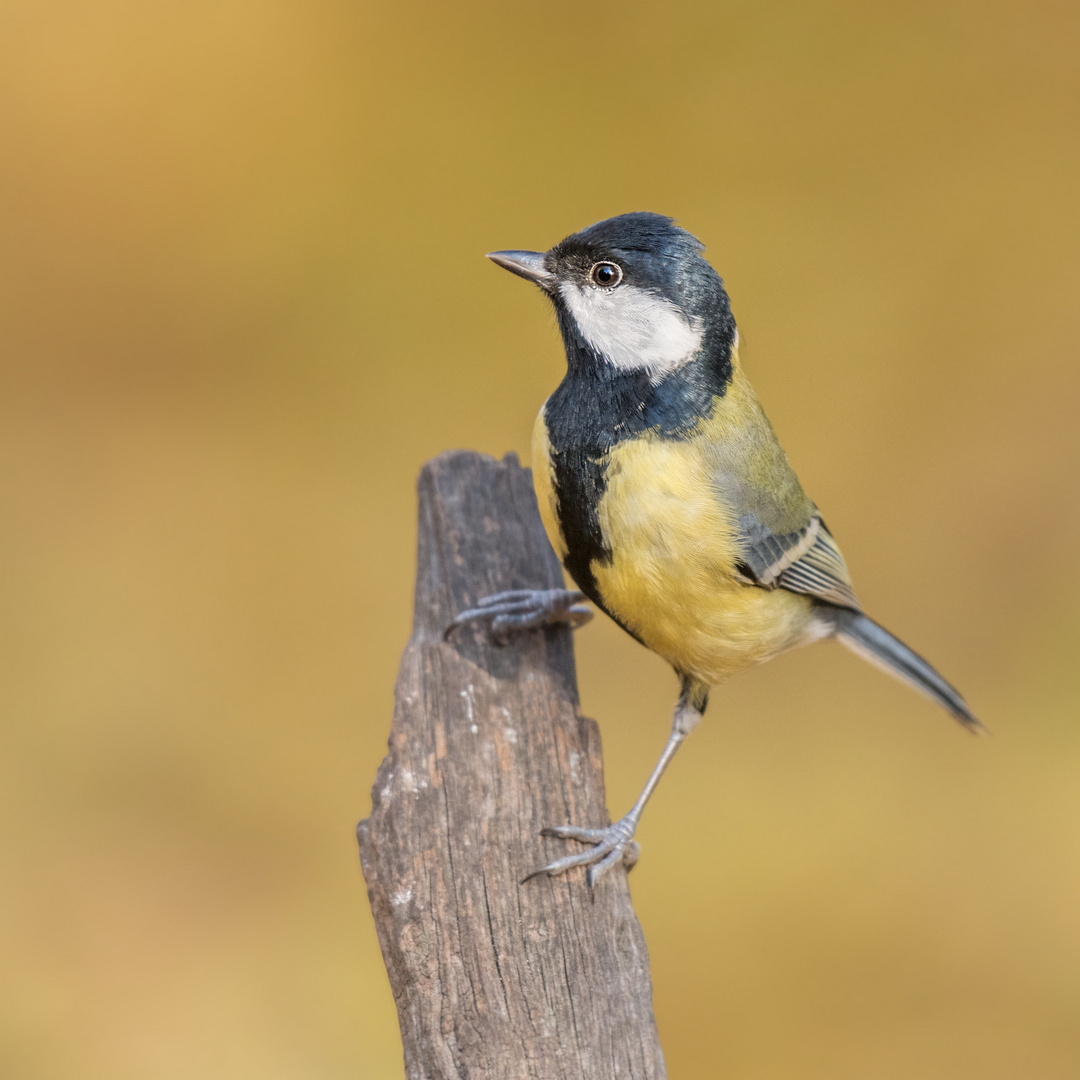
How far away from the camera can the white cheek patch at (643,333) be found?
7.61 feet

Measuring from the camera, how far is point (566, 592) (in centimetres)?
273

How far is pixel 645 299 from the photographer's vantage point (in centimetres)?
232

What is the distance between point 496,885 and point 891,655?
1.44m

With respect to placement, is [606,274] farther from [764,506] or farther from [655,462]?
[764,506]

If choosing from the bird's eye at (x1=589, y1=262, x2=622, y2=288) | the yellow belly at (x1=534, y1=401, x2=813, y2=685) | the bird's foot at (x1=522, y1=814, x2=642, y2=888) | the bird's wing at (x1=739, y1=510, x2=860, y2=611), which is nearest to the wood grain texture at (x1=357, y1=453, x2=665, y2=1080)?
the bird's foot at (x1=522, y1=814, x2=642, y2=888)

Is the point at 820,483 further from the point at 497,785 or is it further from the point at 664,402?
the point at 497,785

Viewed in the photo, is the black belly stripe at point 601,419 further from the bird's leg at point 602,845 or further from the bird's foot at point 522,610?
the bird's leg at point 602,845

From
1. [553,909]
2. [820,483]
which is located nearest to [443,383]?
[820,483]

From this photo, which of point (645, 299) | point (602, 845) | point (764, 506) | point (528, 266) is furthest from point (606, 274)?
point (602, 845)

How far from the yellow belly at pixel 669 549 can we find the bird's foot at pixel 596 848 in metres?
0.43

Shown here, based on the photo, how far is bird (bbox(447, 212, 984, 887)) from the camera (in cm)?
226

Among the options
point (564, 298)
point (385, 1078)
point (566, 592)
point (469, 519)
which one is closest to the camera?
point (564, 298)

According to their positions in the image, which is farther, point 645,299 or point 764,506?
point 764,506

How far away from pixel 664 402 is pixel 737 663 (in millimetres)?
645
